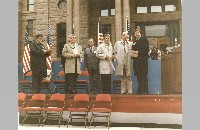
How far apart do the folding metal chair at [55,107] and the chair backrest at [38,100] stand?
14cm

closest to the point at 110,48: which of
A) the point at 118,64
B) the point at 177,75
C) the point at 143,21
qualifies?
the point at 118,64

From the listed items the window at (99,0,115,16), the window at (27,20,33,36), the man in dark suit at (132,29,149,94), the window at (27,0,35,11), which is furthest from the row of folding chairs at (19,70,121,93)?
the window at (99,0,115,16)

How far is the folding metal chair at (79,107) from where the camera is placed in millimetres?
8461

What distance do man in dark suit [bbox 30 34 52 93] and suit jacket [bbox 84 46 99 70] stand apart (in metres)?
0.95

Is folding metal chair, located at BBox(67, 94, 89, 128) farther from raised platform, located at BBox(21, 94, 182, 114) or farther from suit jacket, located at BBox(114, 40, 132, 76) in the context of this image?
suit jacket, located at BBox(114, 40, 132, 76)

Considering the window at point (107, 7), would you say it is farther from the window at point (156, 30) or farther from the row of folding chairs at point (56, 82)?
the row of folding chairs at point (56, 82)

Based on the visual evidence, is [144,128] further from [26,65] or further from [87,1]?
[87,1]

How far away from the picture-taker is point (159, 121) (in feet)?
25.5

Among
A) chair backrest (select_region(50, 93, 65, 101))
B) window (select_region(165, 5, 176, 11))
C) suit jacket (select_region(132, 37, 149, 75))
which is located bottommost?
chair backrest (select_region(50, 93, 65, 101))

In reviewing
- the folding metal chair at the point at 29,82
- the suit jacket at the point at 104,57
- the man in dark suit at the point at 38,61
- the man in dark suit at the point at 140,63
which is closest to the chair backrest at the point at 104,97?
the suit jacket at the point at 104,57

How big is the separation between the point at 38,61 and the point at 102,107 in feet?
6.66

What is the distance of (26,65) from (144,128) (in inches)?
129

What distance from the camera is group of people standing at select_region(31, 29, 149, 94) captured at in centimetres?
861

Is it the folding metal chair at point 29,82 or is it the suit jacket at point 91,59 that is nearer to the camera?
the folding metal chair at point 29,82
